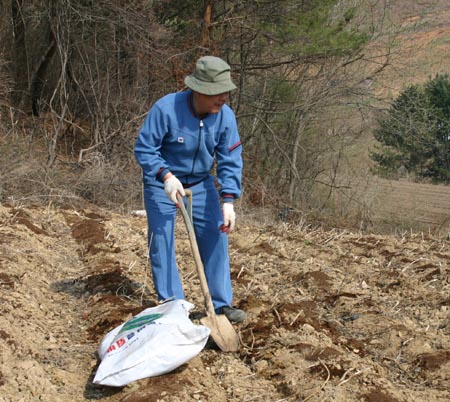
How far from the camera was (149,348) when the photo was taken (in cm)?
353

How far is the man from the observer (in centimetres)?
420

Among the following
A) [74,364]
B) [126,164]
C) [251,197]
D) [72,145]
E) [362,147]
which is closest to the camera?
[74,364]

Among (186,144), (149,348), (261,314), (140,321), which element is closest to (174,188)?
(186,144)

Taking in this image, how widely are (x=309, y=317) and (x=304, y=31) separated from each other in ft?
34.6

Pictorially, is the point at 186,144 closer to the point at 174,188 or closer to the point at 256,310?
the point at 174,188

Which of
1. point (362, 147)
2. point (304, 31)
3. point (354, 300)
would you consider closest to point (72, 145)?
point (304, 31)

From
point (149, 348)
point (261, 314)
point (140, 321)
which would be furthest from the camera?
point (261, 314)

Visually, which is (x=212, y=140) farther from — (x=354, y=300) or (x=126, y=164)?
(x=126, y=164)

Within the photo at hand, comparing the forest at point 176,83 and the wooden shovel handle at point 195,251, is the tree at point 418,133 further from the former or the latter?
the wooden shovel handle at point 195,251

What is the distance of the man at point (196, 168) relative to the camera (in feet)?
13.8

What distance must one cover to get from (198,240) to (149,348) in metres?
1.15

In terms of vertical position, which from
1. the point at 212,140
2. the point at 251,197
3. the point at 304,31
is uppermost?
the point at 304,31

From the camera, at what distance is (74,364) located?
397 centimetres

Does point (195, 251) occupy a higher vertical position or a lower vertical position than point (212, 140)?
lower
